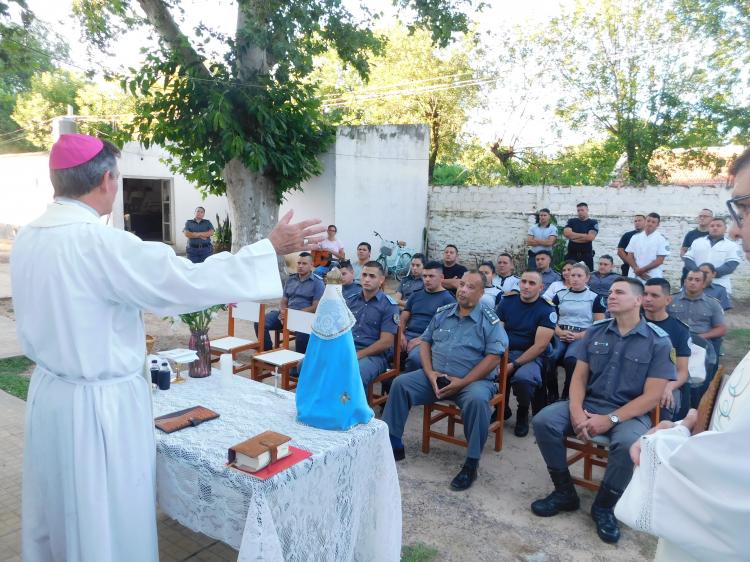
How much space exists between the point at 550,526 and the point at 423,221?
10715 mm

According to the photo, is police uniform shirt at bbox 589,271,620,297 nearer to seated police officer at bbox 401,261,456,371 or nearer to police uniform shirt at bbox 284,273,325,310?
seated police officer at bbox 401,261,456,371

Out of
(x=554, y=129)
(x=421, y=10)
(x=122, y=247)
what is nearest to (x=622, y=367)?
(x=122, y=247)

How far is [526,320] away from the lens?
4.92 m

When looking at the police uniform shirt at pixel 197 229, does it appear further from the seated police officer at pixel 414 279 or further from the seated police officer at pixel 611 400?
the seated police officer at pixel 611 400

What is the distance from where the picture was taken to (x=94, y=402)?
194 centimetres

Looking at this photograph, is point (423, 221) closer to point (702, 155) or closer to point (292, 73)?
point (292, 73)

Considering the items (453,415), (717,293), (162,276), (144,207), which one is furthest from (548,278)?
(144,207)

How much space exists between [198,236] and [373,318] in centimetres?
679

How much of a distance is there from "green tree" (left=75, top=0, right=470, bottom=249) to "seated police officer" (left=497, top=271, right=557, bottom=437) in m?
4.98

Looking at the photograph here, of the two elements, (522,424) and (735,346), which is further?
(735,346)

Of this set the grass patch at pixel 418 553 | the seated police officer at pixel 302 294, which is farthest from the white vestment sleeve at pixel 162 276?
the seated police officer at pixel 302 294

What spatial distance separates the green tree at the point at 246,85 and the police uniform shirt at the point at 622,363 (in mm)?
6187

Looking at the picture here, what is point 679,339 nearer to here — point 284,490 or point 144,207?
Answer: point 284,490

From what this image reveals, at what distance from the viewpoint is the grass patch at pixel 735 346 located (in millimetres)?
6520
